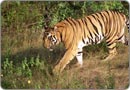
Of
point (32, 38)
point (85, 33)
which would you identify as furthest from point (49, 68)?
point (85, 33)

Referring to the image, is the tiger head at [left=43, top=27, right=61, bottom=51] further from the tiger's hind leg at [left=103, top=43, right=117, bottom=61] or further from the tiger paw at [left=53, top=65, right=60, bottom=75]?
the tiger's hind leg at [left=103, top=43, right=117, bottom=61]

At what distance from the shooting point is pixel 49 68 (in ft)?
14.4

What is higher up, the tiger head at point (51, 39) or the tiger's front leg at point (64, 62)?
the tiger head at point (51, 39)

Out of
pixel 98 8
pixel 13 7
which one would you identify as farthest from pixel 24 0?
pixel 98 8

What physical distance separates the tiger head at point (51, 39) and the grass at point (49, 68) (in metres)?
0.05

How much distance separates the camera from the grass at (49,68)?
4309 mm

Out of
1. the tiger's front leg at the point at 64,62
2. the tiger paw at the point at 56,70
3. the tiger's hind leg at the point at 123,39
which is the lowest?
the tiger paw at the point at 56,70

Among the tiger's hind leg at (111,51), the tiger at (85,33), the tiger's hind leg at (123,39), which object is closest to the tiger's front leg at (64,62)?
the tiger at (85,33)

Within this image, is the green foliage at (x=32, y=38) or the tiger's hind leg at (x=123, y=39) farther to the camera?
the tiger's hind leg at (x=123, y=39)

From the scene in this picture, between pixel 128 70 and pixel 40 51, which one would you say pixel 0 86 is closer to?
pixel 40 51

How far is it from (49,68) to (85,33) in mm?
538

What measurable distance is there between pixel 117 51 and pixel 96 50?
0.22 metres

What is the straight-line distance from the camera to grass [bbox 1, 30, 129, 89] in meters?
4.31

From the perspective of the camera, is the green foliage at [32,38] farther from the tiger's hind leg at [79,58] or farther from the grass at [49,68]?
the tiger's hind leg at [79,58]
